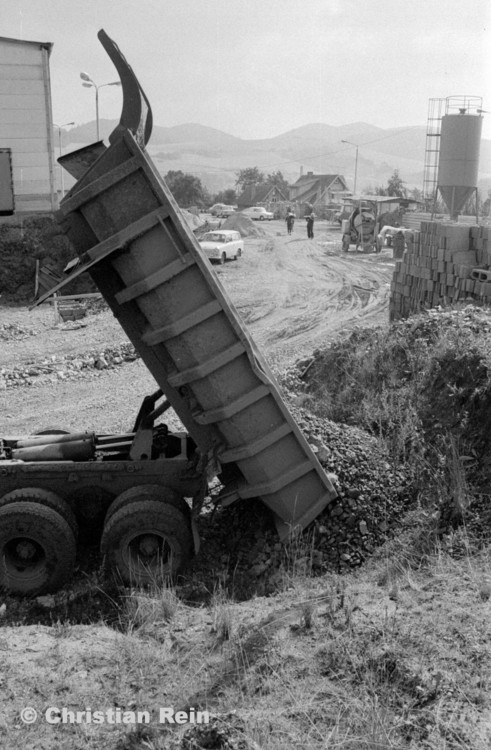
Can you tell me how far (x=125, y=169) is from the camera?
222 inches

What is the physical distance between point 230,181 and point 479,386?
602 feet

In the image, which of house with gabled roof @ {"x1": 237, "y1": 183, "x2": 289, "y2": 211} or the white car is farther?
house with gabled roof @ {"x1": 237, "y1": 183, "x2": 289, "y2": 211}

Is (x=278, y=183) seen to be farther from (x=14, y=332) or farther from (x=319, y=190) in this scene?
(x=14, y=332)

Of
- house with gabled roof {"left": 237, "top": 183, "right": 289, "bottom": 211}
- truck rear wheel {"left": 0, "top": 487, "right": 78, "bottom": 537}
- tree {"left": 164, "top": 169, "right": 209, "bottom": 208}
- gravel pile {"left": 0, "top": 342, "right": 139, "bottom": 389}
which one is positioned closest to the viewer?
truck rear wheel {"left": 0, "top": 487, "right": 78, "bottom": 537}

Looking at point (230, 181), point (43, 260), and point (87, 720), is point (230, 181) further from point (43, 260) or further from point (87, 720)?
point (87, 720)

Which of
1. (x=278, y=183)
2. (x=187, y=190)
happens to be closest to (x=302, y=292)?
(x=187, y=190)

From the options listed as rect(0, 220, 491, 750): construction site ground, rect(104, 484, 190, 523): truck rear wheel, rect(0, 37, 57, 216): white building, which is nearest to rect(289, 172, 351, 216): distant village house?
rect(0, 37, 57, 216): white building

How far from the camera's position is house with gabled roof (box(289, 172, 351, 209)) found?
8319cm

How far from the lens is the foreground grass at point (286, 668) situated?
379cm

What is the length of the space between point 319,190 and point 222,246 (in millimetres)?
57654

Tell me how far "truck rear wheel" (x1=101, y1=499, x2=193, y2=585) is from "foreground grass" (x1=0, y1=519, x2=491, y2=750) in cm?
43

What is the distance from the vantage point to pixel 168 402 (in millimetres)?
6539

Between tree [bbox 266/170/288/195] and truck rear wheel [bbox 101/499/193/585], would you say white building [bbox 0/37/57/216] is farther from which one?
tree [bbox 266/170/288/195]

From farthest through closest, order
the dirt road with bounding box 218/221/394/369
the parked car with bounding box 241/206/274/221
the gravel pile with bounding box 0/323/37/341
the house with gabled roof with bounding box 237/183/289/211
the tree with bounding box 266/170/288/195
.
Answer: the tree with bounding box 266/170/288/195, the house with gabled roof with bounding box 237/183/289/211, the parked car with bounding box 241/206/274/221, the gravel pile with bounding box 0/323/37/341, the dirt road with bounding box 218/221/394/369
